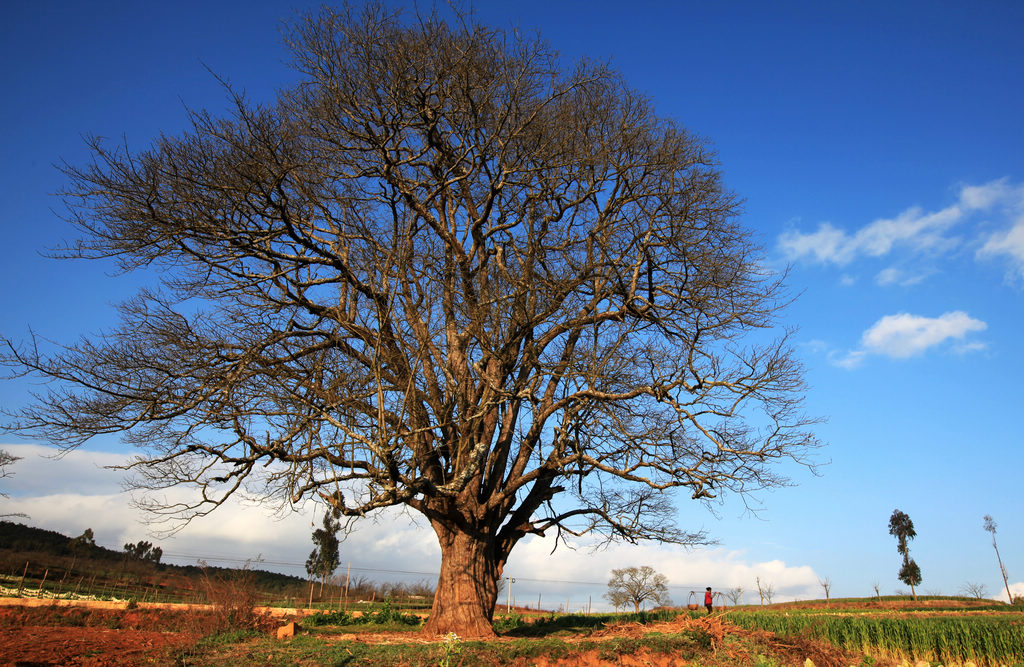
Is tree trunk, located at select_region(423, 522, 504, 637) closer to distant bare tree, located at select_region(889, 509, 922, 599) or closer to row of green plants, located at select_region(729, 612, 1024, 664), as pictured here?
row of green plants, located at select_region(729, 612, 1024, 664)

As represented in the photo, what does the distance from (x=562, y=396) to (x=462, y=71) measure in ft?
20.8

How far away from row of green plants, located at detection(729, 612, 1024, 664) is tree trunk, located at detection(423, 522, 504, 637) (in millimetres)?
7137

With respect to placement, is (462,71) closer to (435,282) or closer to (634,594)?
(435,282)

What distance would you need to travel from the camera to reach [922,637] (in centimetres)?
1549

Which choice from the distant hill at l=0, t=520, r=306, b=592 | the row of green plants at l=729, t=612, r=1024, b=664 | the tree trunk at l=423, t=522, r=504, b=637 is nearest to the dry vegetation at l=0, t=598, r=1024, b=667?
the tree trunk at l=423, t=522, r=504, b=637

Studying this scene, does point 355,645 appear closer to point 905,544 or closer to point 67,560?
point 67,560

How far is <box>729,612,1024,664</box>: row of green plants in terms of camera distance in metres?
14.6

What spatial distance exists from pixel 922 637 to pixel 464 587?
12550 millimetres

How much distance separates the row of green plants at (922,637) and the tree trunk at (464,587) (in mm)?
7137

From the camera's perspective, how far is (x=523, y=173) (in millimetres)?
12562

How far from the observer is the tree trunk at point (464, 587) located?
10852 mm

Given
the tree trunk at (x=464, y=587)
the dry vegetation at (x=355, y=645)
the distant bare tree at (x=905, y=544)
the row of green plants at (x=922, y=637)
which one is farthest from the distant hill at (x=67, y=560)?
the distant bare tree at (x=905, y=544)

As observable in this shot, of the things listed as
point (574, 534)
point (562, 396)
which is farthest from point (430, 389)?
point (574, 534)

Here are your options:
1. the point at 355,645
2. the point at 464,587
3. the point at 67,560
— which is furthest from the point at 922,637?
the point at 67,560
